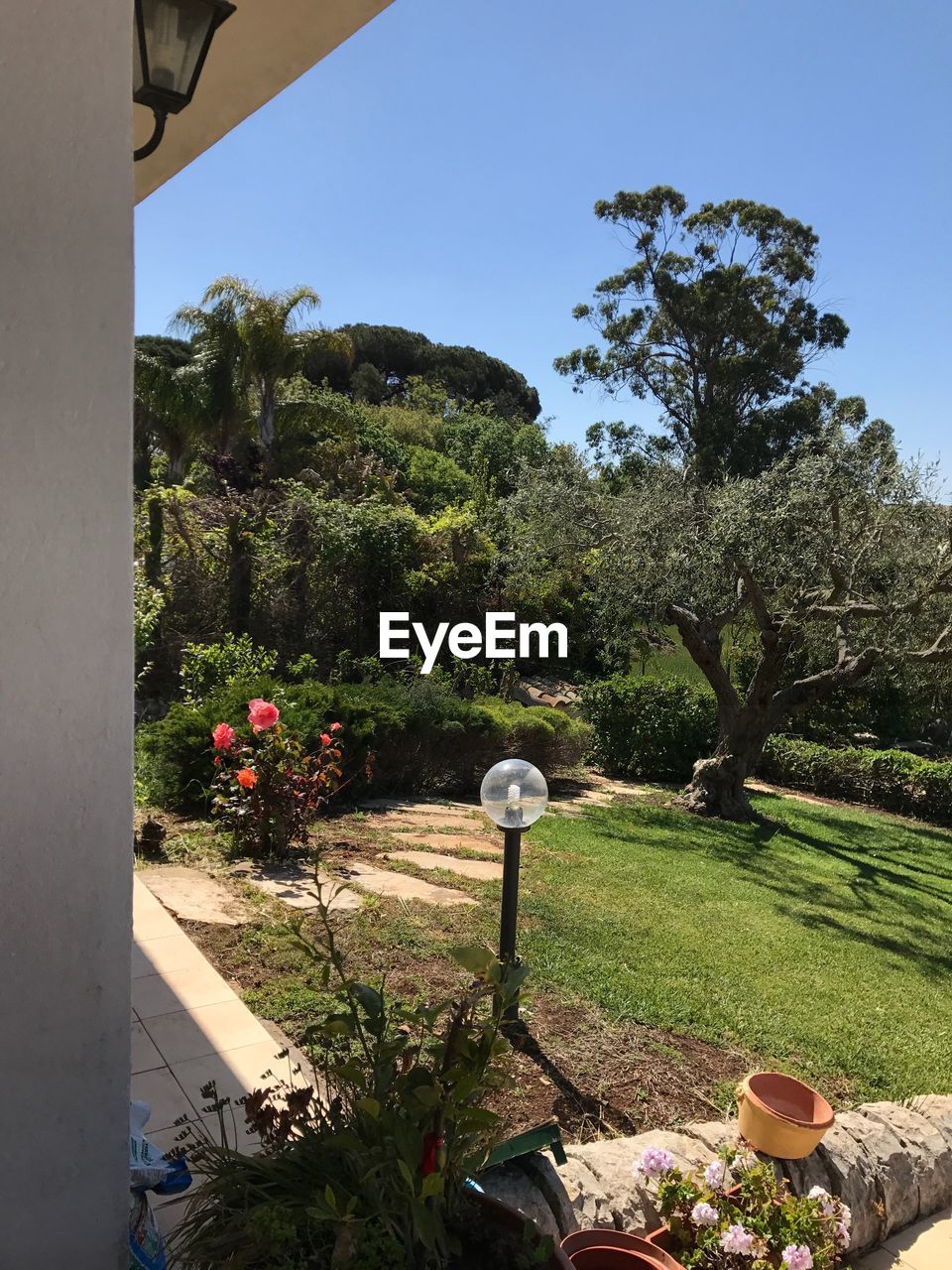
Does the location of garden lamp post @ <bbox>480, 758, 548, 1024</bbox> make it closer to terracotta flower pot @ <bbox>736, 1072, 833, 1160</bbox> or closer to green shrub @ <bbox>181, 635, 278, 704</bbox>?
terracotta flower pot @ <bbox>736, 1072, 833, 1160</bbox>

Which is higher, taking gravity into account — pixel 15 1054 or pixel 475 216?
pixel 475 216

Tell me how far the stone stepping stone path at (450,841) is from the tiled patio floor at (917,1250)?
392 cm

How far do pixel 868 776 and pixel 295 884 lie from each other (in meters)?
9.11

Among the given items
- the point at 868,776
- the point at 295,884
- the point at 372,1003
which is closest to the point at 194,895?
the point at 295,884

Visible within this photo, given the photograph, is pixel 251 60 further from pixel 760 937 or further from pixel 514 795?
pixel 760 937

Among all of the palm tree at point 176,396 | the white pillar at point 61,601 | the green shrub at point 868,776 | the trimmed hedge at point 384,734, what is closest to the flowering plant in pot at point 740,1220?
the white pillar at point 61,601

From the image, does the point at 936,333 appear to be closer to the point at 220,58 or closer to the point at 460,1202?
the point at 220,58

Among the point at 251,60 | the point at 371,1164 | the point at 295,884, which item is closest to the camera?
the point at 371,1164

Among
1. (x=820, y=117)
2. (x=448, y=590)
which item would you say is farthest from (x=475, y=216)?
(x=448, y=590)

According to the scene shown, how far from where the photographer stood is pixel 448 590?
13070 mm

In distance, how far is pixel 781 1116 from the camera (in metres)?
2.70

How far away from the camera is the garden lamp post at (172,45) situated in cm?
226

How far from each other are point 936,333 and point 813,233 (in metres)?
17.3

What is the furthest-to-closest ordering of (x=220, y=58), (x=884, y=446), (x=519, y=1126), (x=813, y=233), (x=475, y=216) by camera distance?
(x=813, y=233)
(x=475, y=216)
(x=884, y=446)
(x=519, y=1126)
(x=220, y=58)
